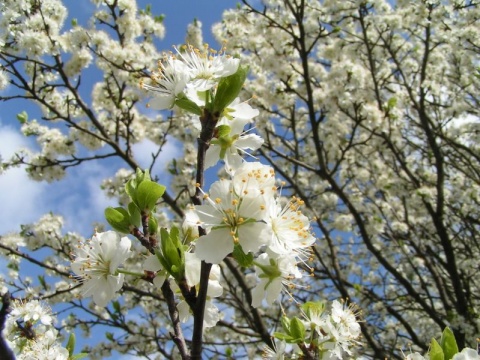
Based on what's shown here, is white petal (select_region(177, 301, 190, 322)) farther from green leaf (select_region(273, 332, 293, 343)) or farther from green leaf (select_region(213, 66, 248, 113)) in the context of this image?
green leaf (select_region(213, 66, 248, 113))

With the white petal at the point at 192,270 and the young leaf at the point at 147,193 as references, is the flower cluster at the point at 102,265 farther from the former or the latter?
the white petal at the point at 192,270

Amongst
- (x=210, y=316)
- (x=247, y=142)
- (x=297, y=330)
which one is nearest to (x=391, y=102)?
(x=297, y=330)

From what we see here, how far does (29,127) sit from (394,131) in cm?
488

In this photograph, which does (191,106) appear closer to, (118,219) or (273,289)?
(118,219)

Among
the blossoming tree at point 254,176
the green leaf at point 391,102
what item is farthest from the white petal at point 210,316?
the green leaf at point 391,102

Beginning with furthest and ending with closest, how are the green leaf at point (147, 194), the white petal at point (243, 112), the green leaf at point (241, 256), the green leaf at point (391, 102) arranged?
the green leaf at point (391, 102) → the white petal at point (243, 112) → the green leaf at point (147, 194) → the green leaf at point (241, 256)

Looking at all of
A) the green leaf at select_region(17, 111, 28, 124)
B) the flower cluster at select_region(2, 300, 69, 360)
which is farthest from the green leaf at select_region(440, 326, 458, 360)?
the green leaf at select_region(17, 111, 28, 124)

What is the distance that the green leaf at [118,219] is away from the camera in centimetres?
147

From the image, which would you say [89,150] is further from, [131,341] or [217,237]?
[217,237]

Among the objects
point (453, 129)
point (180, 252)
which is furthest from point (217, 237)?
point (453, 129)

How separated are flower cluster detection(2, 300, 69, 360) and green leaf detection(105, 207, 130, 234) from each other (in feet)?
3.08

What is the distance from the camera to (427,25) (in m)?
6.53

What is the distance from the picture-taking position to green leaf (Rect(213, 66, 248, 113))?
1.45m

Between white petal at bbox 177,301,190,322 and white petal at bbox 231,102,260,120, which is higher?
white petal at bbox 231,102,260,120
